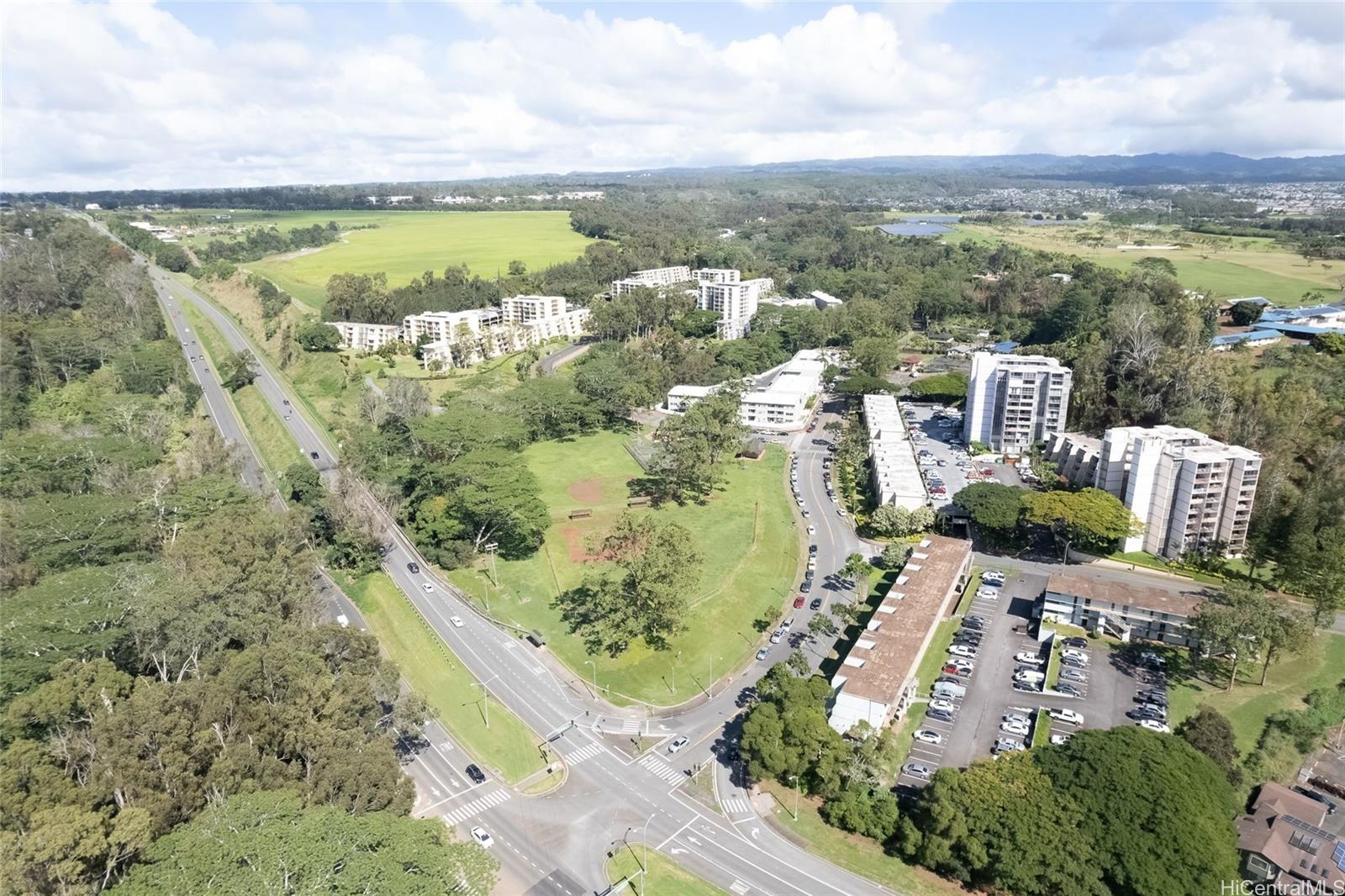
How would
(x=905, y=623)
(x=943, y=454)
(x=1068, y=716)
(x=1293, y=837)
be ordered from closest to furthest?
(x=1293, y=837)
(x=1068, y=716)
(x=905, y=623)
(x=943, y=454)

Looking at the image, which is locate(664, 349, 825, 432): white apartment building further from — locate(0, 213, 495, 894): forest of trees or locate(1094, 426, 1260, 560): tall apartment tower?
locate(0, 213, 495, 894): forest of trees

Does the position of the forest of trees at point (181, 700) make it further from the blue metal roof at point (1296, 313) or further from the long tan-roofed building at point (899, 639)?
the blue metal roof at point (1296, 313)

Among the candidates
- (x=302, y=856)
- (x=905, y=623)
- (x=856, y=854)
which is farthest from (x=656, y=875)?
(x=905, y=623)

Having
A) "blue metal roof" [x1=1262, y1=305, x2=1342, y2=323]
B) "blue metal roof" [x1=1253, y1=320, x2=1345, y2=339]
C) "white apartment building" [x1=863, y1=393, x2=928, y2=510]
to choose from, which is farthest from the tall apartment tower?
"blue metal roof" [x1=1262, y1=305, x2=1342, y2=323]

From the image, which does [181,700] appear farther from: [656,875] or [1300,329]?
[1300,329]

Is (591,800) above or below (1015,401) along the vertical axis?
below

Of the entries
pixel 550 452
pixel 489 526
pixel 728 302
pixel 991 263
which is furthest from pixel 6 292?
pixel 991 263
